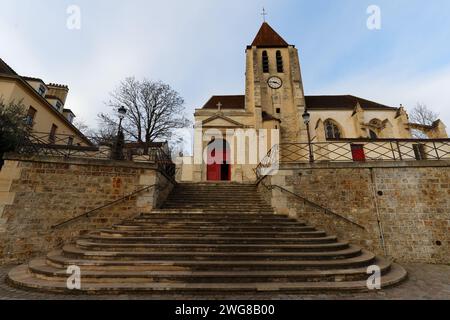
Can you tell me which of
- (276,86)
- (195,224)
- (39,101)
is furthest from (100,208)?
(276,86)

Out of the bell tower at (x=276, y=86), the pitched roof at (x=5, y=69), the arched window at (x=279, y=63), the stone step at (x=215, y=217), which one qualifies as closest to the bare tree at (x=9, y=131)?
the stone step at (x=215, y=217)

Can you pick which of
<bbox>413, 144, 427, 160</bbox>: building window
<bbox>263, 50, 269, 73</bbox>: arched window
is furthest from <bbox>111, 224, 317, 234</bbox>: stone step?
<bbox>263, 50, 269, 73</bbox>: arched window

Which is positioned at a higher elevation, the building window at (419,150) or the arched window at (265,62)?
the arched window at (265,62)

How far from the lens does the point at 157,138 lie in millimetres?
16297

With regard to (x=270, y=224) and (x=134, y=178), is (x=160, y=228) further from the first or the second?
(x=270, y=224)

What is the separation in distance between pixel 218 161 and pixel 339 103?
1575cm

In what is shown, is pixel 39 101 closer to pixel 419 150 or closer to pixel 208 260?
pixel 208 260

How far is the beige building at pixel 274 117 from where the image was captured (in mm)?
14906

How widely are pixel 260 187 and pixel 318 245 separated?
13.6ft

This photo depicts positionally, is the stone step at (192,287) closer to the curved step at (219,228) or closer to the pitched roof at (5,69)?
the curved step at (219,228)

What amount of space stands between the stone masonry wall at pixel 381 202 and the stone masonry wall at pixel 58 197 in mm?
4973

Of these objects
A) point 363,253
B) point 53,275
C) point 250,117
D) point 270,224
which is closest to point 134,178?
point 53,275

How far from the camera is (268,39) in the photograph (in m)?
21.8
